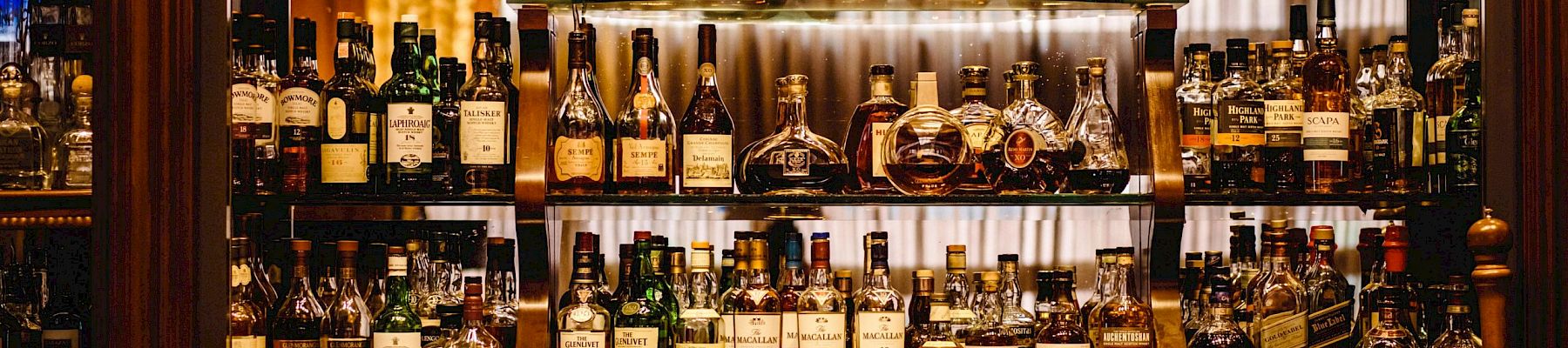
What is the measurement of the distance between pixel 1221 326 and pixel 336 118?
1461 millimetres

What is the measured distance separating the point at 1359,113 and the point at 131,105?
1.88m

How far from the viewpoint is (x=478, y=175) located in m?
2.26

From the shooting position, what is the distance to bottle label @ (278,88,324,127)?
90.8 inches

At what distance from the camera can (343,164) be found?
2.27 metres

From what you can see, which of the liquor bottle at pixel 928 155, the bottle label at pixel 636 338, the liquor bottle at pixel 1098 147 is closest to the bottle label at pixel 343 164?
the bottle label at pixel 636 338

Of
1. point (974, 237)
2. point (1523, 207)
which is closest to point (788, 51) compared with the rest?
point (974, 237)

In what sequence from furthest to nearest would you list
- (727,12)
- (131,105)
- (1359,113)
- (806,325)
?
1. (727,12)
2. (1359,113)
3. (806,325)
4. (131,105)

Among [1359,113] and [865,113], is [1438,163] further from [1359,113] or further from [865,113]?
[865,113]

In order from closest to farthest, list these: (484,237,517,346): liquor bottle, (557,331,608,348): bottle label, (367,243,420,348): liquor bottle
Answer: (557,331,608,348): bottle label < (367,243,420,348): liquor bottle < (484,237,517,346): liquor bottle

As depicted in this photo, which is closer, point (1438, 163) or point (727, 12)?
point (1438, 163)

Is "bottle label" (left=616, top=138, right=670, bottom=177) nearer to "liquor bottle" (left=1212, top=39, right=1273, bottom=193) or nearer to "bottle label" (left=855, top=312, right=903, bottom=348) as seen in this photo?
"bottle label" (left=855, top=312, right=903, bottom=348)

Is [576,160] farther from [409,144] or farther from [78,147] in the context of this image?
[78,147]

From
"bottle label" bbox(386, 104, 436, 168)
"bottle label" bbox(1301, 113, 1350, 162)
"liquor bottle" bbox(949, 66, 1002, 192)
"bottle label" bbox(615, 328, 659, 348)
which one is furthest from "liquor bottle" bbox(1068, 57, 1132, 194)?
"bottle label" bbox(386, 104, 436, 168)

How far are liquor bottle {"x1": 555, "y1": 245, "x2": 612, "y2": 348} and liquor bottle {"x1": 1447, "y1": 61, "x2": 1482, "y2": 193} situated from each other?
1342 mm
